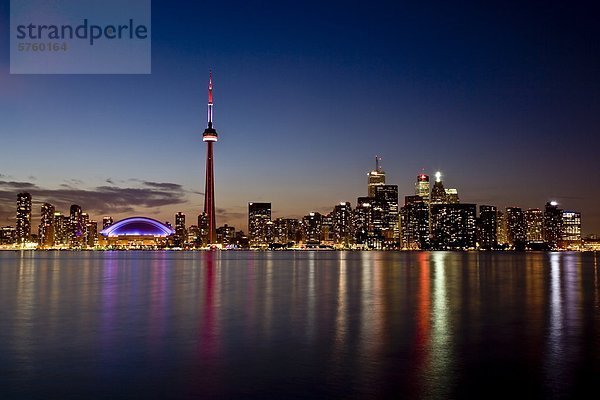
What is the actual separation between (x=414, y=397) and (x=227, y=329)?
11.4 metres

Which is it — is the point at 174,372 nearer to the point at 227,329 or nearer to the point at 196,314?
the point at 227,329

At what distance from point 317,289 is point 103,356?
2720cm

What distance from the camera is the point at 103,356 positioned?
17.5m

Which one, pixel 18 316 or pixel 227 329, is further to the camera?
pixel 18 316

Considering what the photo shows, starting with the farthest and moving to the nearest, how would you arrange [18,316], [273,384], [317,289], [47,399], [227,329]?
1. [317,289]
2. [18,316]
3. [227,329]
4. [273,384]
5. [47,399]

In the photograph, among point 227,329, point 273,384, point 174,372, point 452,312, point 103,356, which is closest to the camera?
point 273,384

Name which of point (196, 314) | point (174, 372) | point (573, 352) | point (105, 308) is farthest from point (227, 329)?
point (573, 352)

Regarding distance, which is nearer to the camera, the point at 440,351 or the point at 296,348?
the point at 440,351

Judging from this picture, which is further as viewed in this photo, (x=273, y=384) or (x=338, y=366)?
(x=338, y=366)

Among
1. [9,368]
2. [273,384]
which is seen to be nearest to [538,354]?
[273,384]

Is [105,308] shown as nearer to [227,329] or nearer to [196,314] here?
[196,314]

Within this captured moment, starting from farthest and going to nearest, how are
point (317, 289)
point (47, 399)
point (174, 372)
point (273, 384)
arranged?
point (317, 289)
point (174, 372)
point (273, 384)
point (47, 399)

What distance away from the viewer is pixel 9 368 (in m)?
15.9

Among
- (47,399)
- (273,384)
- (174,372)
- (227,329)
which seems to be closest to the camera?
(47,399)
